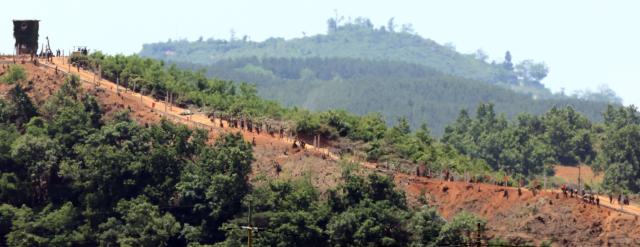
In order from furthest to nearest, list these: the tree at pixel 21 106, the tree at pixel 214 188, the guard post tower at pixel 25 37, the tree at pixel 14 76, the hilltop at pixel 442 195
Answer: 1. the guard post tower at pixel 25 37
2. the tree at pixel 14 76
3. the tree at pixel 21 106
4. the tree at pixel 214 188
5. the hilltop at pixel 442 195

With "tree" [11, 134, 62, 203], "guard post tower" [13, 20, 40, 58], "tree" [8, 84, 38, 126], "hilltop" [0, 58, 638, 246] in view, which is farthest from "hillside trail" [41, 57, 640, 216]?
"tree" [11, 134, 62, 203]

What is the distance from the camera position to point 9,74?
10038 centimetres

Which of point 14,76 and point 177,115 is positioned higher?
point 14,76

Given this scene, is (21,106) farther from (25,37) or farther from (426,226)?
(426,226)

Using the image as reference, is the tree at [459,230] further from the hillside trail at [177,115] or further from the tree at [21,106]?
the tree at [21,106]

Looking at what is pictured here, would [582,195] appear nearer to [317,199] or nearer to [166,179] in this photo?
[317,199]

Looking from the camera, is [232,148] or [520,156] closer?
[232,148]

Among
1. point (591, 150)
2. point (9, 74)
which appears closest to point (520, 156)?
point (591, 150)

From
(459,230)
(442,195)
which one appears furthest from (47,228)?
(459,230)

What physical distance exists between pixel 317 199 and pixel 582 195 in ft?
44.6

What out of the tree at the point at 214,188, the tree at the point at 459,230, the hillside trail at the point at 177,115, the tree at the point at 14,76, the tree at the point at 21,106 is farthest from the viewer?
the tree at the point at 14,76

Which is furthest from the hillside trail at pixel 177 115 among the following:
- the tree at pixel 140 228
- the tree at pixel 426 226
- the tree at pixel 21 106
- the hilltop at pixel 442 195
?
the tree at pixel 140 228


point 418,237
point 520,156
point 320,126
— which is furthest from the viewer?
point 520,156

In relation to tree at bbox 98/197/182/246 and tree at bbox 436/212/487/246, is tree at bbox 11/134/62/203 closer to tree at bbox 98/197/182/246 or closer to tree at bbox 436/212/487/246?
tree at bbox 98/197/182/246
